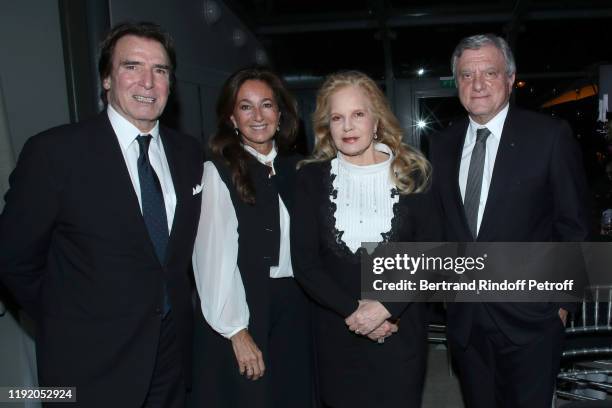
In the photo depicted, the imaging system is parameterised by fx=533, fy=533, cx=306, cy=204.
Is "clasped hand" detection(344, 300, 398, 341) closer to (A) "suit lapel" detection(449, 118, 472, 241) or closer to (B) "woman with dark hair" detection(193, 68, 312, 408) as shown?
(B) "woman with dark hair" detection(193, 68, 312, 408)

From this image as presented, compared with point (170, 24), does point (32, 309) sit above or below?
below

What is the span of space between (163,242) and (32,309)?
0.51 metres

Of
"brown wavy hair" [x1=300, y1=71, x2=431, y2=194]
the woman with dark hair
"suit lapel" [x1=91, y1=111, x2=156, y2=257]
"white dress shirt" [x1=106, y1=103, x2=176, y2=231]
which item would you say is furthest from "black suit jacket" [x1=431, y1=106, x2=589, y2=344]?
"suit lapel" [x1=91, y1=111, x2=156, y2=257]

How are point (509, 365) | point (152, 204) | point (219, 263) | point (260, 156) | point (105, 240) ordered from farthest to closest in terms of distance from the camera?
point (260, 156) < point (509, 365) < point (219, 263) < point (152, 204) < point (105, 240)

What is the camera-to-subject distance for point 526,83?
24.7ft

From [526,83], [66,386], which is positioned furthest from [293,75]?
[66,386]

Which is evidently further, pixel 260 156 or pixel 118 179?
pixel 260 156

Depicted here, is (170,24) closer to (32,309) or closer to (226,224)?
(226,224)

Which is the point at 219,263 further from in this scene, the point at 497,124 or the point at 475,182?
the point at 497,124

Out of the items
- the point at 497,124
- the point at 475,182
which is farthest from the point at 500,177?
Result: the point at 497,124

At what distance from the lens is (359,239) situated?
2160 mm

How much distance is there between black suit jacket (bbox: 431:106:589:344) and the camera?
214 centimetres

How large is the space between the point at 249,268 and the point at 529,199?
3.86 ft

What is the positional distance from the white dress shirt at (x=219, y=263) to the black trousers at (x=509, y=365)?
1.00 m
